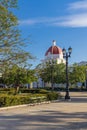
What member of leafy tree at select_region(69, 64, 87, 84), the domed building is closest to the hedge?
leafy tree at select_region(69, 64, 87, 84)

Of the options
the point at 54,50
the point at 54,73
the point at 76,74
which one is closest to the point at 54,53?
the point at 54,50

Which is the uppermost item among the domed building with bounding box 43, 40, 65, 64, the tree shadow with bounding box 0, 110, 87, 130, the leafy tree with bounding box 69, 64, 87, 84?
the domed building with bounding box 43, 40, 65, 64

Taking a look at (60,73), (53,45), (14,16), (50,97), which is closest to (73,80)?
(60,73)

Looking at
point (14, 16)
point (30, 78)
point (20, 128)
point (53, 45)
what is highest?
point (53, 45)

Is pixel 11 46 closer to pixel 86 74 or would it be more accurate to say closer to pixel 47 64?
pixel 47 64

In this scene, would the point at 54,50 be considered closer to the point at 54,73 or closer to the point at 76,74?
the point at 54,73

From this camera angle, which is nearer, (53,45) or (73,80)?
(73,80)

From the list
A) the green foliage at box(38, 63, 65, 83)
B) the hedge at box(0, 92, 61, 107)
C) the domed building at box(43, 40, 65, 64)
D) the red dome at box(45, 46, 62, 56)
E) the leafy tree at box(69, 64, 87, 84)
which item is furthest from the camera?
the red dome at box(45, 46, 62, 56)

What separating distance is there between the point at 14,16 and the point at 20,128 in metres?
17.8

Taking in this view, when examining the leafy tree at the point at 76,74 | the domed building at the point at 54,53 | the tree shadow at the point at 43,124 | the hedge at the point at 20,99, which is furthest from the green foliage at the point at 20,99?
the domed building at the point at 54,53

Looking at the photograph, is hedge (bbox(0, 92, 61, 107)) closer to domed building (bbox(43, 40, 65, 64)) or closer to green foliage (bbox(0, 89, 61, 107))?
green foliage (bbox(0, 89, 61, 107))

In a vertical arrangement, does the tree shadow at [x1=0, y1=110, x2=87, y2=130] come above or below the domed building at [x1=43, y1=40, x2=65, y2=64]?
below

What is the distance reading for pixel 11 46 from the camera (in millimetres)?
32625

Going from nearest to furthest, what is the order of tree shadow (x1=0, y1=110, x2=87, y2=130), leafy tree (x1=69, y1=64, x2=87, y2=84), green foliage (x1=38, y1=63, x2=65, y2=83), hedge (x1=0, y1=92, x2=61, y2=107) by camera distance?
1. tree shadow (x1=0, y1=110, x2=87, y2=130)
2. hedge (x1=0, y1=92, x2=61, y2=107)
3. leafy tree (x1=69, y1=64, x2=87, y2=84)
4. green foliage (x1=38, y1=63, x2=65, y2=83)
